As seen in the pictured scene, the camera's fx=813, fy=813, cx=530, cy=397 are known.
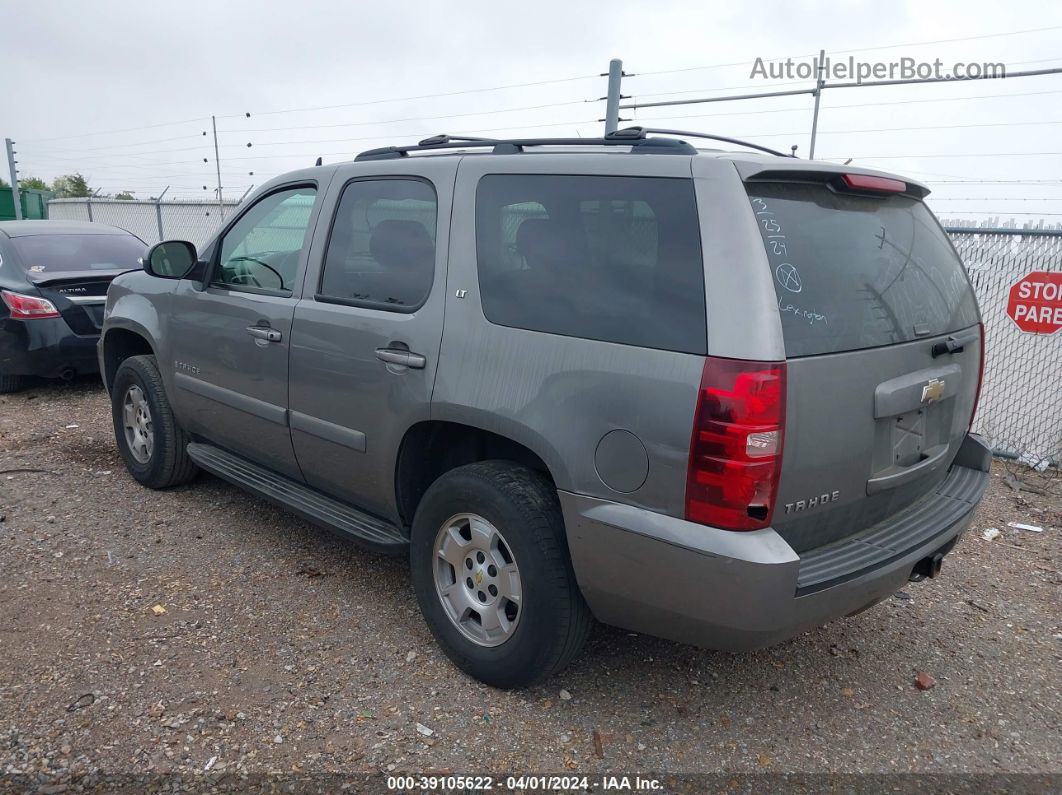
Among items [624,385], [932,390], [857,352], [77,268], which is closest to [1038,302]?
[932,390]

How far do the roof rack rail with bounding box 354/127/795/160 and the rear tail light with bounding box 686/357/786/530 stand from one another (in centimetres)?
78

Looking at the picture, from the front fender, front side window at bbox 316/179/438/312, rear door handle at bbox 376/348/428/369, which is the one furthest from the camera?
the front fender

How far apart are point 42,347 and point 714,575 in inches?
258

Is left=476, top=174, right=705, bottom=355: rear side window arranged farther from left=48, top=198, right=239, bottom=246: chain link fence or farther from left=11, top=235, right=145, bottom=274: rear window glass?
left=48, top=198, right=239, bottom=246: chain link fence

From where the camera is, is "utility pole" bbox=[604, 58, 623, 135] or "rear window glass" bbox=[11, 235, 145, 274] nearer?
"rear window glass" bbox=[11, 235, 145, 274]

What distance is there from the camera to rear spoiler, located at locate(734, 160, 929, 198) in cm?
246

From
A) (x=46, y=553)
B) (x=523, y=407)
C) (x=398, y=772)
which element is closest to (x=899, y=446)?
(x=523, y=407)

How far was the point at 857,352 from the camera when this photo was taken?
2.51m

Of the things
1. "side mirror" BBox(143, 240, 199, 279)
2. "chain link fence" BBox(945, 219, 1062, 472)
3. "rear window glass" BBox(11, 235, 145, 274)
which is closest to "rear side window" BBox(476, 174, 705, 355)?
"side mirror" BBox(143, 240, 199, 279)

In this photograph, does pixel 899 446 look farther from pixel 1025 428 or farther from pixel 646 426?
pixel 1025 428

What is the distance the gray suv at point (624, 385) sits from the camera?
7.70 ft

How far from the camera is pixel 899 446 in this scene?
2740 mm

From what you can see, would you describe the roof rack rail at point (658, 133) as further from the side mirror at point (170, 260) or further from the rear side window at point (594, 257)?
the side mirror at point (170, 260)

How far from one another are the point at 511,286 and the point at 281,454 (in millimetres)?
1668
